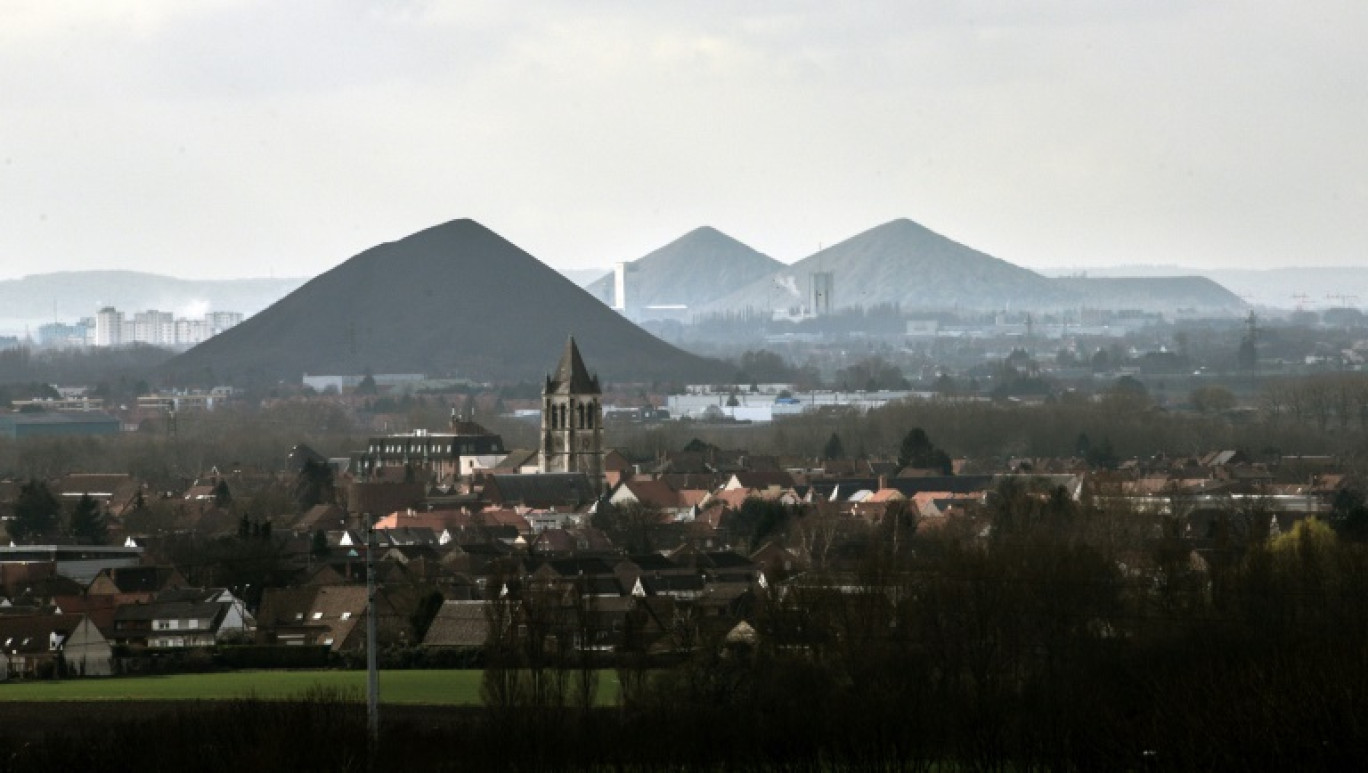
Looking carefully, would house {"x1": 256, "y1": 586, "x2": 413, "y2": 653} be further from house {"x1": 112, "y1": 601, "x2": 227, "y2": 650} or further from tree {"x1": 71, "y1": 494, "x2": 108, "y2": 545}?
tree {"x1": 71, "y1": 494, "x2": 108, "y2": 545}

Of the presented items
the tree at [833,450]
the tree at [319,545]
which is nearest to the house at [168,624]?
the tree at [319,545]

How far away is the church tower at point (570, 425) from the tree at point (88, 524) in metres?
21.0

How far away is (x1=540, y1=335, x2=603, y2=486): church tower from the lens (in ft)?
308

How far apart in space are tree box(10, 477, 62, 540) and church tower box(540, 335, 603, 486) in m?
20.5

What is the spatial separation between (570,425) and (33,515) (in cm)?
2285

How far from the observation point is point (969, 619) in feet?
136

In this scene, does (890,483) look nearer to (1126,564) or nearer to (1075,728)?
(1126,564)

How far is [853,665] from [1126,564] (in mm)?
12546

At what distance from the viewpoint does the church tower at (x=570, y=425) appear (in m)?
93.9

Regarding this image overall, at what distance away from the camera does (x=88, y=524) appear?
7331 cm

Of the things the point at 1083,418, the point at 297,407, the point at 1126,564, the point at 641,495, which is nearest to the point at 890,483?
the point at 641,495

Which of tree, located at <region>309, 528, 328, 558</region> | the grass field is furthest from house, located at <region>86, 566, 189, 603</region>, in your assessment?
the grass field

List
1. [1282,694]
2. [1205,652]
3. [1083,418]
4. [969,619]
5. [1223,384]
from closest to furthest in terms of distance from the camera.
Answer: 1. [1282,694]
2. [1205,652]
3. [969,619]
4. [1083,418]
5. [1223,384]

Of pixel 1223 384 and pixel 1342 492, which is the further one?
pixel 1223 384
